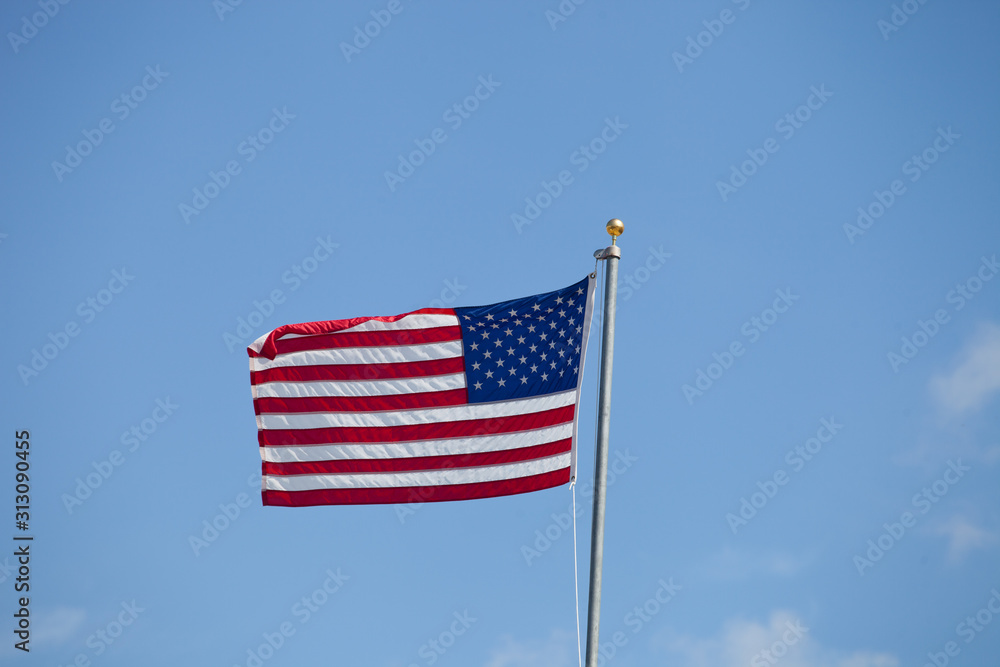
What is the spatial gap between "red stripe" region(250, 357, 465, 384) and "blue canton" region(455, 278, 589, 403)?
82 centimetres

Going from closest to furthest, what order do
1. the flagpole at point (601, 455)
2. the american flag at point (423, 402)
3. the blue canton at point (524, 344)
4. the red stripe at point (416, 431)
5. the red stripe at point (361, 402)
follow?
the flagpole at point (601, 455)
the blue canton at point (524, 344)
the american flag at point (423, 402)
the red stripe at point (416, 431)
the red stripe at point (361, 402)

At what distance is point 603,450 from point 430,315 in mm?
6088

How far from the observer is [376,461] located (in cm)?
1825

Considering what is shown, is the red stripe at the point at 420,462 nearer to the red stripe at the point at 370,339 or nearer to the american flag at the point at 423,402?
the american flag at the point at 423,402

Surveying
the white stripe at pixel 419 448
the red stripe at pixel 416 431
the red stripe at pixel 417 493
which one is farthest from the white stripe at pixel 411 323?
the red stripe at pixel 417 493

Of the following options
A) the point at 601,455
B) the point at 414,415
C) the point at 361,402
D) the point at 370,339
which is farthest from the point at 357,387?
the point at 601,455

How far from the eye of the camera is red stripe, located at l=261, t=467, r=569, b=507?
1725 centimetres

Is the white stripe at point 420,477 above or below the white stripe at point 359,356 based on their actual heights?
below

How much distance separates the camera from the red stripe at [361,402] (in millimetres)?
18297

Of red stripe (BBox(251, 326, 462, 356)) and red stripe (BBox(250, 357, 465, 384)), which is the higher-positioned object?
red stripe (BBox(251, 326, 462, 356))

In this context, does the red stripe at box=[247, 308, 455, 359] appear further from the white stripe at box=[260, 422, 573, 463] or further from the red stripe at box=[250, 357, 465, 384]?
the white stripe at box=[260, 422, 573, 463]

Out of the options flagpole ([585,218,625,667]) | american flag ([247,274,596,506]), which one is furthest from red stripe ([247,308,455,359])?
flagpole ([585,218,625,667])

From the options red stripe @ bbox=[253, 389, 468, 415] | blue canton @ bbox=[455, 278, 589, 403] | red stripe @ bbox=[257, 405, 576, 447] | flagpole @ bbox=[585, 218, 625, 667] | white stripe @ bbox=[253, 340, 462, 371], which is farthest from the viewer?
white stripe @ bbox=[253, 340, 462, 371]

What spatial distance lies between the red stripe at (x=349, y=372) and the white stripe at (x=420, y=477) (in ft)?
5.78
